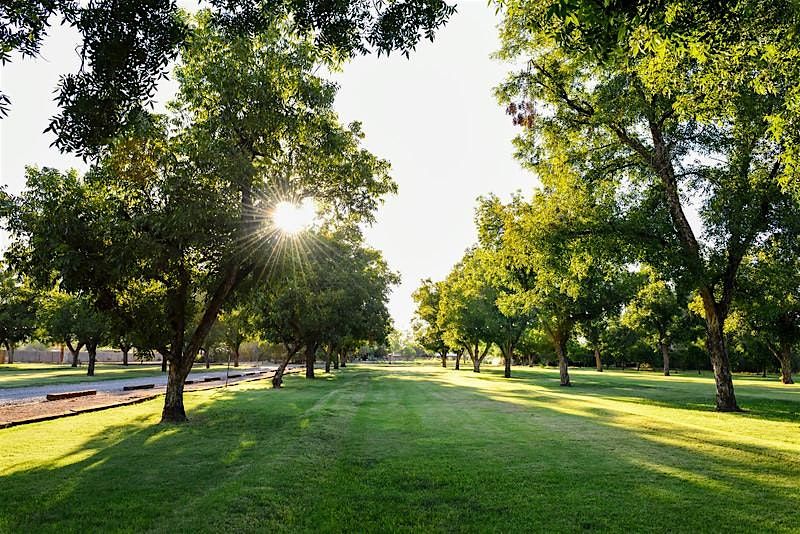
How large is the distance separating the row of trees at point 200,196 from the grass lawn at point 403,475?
165 inches

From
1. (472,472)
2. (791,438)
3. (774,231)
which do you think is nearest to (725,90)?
(791,438)

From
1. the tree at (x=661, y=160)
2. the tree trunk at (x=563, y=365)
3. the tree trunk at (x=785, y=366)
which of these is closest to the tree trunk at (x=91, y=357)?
the tree trunk at (x=563, y=365)

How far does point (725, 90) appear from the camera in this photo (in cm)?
1087

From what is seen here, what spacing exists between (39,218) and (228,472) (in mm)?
10125

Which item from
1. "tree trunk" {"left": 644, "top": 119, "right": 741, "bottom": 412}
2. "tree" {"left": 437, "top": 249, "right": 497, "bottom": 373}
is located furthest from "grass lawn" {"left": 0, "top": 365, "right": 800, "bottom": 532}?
"tree" {"left": 437, "top": 249, "right": 497, "bottom": 373}

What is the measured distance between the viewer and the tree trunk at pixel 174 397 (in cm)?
1608

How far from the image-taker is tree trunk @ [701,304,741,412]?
63.0ft

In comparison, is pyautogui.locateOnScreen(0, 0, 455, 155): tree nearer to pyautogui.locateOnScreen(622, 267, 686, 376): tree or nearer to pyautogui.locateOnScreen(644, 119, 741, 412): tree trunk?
pyautogui.locateOnScreen(644, 119, 741, 412): tree trunk

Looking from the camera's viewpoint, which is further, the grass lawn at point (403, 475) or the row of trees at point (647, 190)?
the row of trees at point (647, 190)

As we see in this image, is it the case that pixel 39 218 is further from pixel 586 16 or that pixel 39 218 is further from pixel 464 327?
pixel 464 327

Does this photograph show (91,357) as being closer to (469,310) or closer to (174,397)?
(469,310)

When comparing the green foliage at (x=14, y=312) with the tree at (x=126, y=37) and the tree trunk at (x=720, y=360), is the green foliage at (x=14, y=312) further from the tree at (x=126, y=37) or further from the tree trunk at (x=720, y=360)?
the tree trunk at (x=720, y=360)

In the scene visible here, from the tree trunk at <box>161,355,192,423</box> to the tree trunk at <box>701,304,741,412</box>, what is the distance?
66.3 ft

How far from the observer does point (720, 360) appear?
19.5 meters
